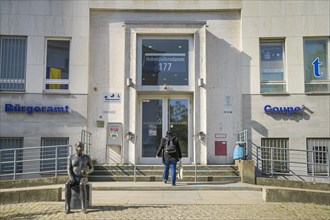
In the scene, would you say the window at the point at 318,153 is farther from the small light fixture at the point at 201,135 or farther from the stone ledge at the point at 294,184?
the small light fixture at the point at 201,135

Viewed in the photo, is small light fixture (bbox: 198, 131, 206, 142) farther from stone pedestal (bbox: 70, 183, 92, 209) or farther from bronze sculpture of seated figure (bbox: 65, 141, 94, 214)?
stone pedestal (bbox: 70, 183, 92, 209)

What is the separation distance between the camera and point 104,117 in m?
15.9

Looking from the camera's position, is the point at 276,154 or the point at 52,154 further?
the point at 276,154

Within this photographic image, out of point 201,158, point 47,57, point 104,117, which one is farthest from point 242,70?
point 47,57

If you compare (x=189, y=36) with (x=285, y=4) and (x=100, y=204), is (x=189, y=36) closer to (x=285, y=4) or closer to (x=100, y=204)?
(x=285, y=4)

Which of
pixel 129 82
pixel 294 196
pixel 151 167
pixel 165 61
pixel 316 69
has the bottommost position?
pixel 294 196

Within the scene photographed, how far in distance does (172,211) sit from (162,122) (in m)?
7.13

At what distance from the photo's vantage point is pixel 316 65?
16.1 m

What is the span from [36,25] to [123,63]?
12.5 feet

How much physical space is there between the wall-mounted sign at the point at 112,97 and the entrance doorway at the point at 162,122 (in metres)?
0.96

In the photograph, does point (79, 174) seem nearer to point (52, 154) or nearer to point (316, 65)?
point (52, 154)

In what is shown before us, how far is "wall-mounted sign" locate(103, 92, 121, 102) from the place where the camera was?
16.0 metres

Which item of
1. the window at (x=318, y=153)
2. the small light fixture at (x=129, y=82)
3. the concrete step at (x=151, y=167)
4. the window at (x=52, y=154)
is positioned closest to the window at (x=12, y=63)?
the window at (x=52, y=154)

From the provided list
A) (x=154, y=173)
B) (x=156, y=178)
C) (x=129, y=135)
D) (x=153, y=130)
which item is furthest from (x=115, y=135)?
(x=156, y=178)
